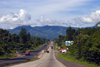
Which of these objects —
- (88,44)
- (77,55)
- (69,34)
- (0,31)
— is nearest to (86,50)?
(88,44)

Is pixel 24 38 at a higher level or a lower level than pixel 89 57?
higher

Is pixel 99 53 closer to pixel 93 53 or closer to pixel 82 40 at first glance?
pixel 93 53

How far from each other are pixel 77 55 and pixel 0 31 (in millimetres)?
63419

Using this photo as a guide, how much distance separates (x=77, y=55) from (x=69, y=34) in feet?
285

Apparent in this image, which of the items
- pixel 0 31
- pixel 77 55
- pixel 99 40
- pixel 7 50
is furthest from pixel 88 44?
pixel 0 31

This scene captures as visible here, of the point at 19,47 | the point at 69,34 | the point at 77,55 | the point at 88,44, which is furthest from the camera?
the point at 69,34

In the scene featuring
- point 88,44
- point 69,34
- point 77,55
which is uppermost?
point 69,34

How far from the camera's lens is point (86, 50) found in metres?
36.2

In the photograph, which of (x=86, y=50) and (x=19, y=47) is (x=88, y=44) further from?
(x=19, y=47)

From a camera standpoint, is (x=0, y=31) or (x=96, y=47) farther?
(x=0, y=31)

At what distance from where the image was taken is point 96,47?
32969 mm

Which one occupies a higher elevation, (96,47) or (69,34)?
(69,34)

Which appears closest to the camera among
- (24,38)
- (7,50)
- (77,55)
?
(77,55)

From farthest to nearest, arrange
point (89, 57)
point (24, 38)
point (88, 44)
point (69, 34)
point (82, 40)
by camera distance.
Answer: point (69, 34) < point (24, 38) < point (82, 40) < point (88, 44) < point (89, 57)
